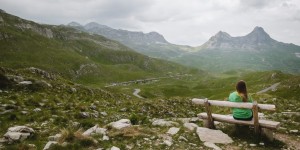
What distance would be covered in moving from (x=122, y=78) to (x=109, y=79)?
47.1 ft

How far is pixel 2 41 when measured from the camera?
159625 millimetres

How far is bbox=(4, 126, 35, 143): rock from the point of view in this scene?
12422 millimetres

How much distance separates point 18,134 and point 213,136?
383 inches

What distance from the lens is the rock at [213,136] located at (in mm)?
13383

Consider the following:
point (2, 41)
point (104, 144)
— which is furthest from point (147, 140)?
point (2, 41)

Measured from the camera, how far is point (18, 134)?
12.7m

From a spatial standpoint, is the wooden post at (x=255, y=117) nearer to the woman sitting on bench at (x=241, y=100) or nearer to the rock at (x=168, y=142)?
the woman sitting on bench at (x=241, y=100)

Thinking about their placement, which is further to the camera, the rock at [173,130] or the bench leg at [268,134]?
the rock at [173,130]

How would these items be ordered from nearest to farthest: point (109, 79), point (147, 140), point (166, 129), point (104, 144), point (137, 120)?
point (104, 144) → point (147, 140) → point (166, 129) → point (137, 120) → point (109, 79)

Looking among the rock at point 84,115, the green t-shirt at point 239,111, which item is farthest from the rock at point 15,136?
the green t-shirt at point 239,111

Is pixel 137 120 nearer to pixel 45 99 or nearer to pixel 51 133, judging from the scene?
pixel 51 133

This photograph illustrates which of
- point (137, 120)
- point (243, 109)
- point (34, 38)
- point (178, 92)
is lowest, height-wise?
point (178, 92)

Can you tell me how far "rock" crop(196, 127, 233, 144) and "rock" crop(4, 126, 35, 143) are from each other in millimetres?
8732

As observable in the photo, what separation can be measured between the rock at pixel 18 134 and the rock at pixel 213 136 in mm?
8732
